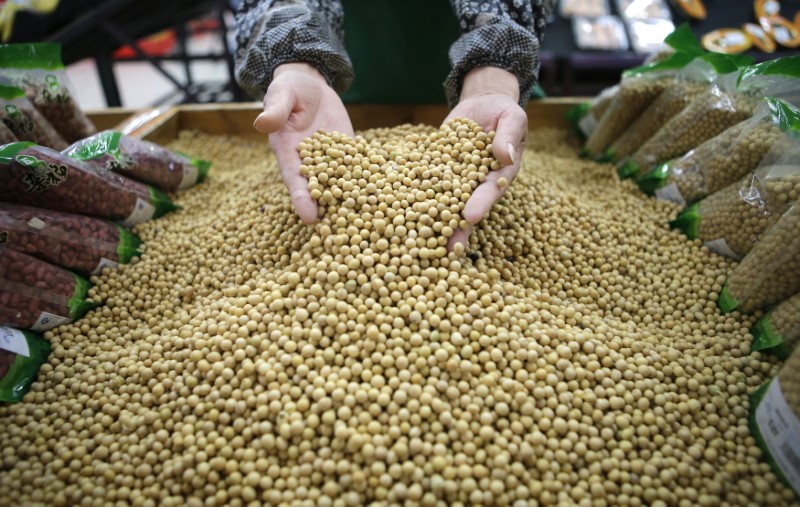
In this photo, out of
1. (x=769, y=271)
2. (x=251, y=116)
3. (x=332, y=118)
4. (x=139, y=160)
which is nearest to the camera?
(x=769, y=271)

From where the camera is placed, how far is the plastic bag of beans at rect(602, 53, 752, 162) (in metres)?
1.73

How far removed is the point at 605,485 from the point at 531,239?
630 mm

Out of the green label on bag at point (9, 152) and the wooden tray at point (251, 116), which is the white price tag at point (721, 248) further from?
the green label on bag at point (9, 152)

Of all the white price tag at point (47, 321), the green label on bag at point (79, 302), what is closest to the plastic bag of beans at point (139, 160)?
the green label on bag at point (79, 302)

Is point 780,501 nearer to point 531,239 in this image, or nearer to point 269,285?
point 531,239

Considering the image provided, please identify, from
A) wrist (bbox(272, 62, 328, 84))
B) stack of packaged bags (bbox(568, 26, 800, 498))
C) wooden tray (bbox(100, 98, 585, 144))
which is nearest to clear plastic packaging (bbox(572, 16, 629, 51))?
wooden tray (bbox(100, 98, 585, 144))

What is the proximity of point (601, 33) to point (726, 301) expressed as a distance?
2.61m

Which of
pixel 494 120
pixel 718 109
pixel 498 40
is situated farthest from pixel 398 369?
pixel 718 109

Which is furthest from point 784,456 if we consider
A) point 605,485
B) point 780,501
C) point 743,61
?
point 743,61

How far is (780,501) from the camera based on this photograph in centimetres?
92

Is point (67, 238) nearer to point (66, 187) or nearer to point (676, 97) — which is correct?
point (66, 187)

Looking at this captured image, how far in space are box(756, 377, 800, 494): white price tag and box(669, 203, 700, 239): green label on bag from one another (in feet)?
2.09

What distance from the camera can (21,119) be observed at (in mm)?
1498

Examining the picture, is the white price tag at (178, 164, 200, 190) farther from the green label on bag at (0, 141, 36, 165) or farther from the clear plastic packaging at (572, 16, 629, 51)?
the clear plastic packaging at (572, 16, 629, 51)
